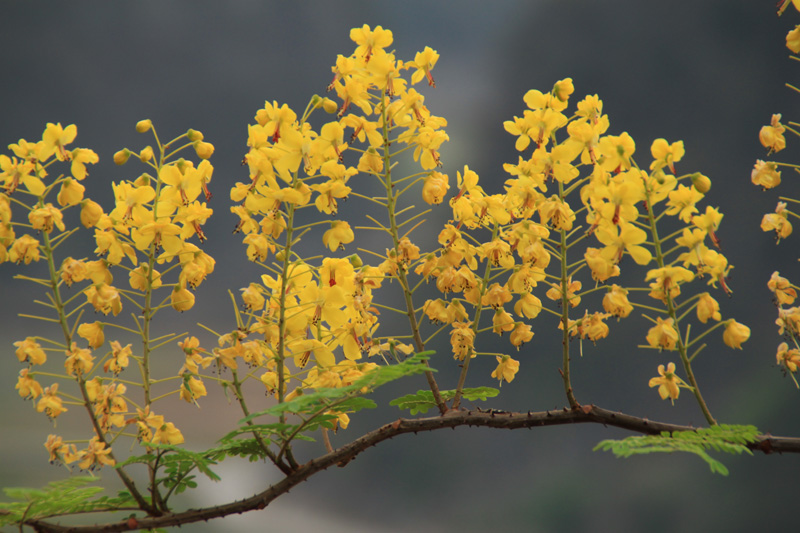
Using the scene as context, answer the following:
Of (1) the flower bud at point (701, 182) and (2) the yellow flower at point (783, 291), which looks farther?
(2) the yellow flower at point (783, 291)

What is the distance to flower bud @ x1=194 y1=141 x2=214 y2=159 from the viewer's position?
2.16m

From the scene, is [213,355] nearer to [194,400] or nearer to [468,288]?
[194,400]

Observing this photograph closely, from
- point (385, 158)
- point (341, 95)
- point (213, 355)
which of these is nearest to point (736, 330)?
point (385, 158)

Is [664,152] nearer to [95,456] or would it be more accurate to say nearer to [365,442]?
[365,442]

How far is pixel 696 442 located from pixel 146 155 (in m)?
1.76

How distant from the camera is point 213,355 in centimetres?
203

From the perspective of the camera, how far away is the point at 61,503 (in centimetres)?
209

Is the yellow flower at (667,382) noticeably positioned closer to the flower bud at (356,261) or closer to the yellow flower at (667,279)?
the yellow flower at (667,279)

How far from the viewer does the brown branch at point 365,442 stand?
2.12m

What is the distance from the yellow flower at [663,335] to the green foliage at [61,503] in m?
1.66

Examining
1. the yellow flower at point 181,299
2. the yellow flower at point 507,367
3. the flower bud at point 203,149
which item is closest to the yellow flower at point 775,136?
the yellow flower at point 507,367

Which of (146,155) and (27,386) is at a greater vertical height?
(146,155)

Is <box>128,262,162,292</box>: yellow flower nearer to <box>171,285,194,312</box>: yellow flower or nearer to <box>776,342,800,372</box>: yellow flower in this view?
<box>171,285,194,312</box>: yellow flower

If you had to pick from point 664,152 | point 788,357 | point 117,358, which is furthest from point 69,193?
point 788,357
